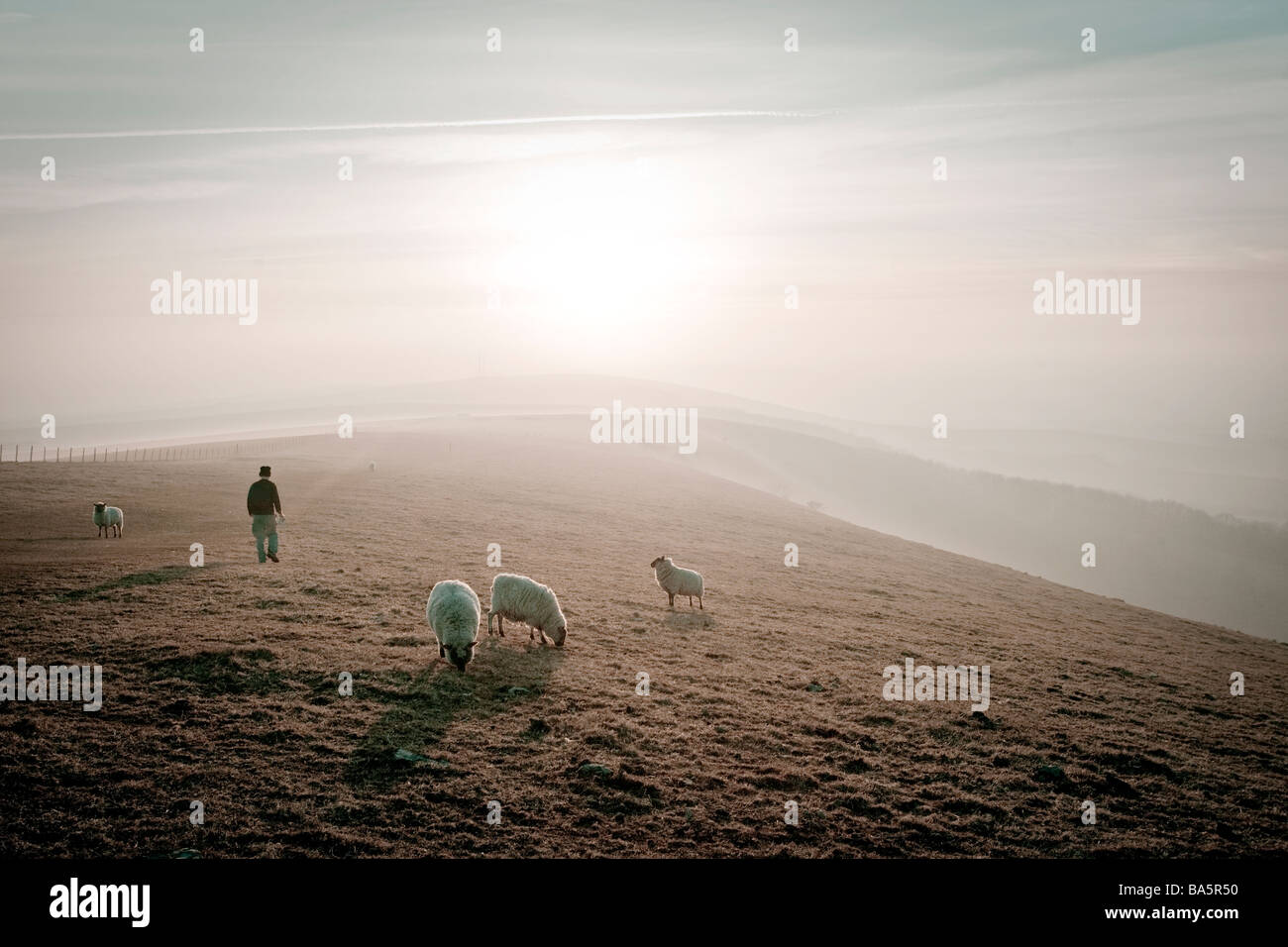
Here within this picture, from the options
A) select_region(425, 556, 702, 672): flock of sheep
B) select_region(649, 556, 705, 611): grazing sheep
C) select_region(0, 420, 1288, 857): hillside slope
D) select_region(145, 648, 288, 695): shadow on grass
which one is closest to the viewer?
select_region(0, 420, 1288, 857): hillside slope

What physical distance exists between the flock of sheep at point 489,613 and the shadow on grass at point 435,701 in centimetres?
47

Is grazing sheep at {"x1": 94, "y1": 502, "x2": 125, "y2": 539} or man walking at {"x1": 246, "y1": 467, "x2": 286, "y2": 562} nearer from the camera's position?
man walking at {"x1": 246, "y1": 467, "x2": 286, "y2": 562}

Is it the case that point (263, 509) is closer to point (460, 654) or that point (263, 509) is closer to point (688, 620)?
point (460, 654)

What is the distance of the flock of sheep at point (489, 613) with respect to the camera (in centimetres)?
1395

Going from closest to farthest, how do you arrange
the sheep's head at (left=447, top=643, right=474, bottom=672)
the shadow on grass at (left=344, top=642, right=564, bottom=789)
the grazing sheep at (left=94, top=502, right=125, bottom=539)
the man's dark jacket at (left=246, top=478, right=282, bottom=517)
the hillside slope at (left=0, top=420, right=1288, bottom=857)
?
the hillside slope at (left=0, top=420, right=1288, bottom=857), the shadow on grass at (left=344, top=642, right=564, bottom=789), the sheep's head at (left=447, top=643, right=474, bottom=672), the man's dark jacket at (left=246, top=478, right=282, bottom=517), the grazing sheep at (left=94, top=502, right=125, bottom=539)

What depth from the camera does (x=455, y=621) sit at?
14.1 metres

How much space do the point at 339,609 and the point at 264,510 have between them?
5674 mm

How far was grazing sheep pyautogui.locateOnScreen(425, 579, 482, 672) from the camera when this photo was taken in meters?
13.9

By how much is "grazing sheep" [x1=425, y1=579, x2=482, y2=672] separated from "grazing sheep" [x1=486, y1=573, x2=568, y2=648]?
1.63 meters

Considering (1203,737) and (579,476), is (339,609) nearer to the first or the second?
(1203,737)

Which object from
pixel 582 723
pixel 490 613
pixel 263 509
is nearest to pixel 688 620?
pixel 490 613

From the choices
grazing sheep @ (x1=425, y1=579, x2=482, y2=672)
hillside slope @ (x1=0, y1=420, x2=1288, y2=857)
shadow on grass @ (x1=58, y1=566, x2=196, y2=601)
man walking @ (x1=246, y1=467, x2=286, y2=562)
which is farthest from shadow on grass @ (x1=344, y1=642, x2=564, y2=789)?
man walking @ (x1=246, y1=467, x2=286, y2=562)

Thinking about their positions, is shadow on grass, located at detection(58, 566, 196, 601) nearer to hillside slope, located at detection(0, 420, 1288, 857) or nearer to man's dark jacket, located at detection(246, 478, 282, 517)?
hillside slope, located at detection(0, 420, 1288, 857)

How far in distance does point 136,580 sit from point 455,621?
991 centimetres
